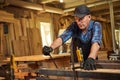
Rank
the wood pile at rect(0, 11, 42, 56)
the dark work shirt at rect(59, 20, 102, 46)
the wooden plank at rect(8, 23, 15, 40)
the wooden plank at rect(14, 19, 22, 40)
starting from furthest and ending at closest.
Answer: the wooden plank at rect(14, 19, 22, 40)
the wooden plank at rect(8, 23, 15, 40)
the wood pile at rect(0, 11, 42, 56)
the dark work shirt at rect(59, 20, 102, 46)

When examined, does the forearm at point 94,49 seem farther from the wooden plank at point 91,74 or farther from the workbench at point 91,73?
the wooden plank at point 91,74

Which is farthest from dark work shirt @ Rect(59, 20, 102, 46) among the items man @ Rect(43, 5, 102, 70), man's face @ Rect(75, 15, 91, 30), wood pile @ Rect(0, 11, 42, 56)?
wood pile @ Rect(0, 11, 42, 56)

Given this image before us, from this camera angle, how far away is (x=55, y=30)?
7.84m

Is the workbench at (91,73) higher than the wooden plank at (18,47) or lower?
lower

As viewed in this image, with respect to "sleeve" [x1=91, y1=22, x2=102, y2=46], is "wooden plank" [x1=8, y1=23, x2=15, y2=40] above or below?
above

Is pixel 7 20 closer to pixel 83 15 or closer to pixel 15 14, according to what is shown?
pixel 15 14

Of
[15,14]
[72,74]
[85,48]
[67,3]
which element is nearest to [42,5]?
[15,14]

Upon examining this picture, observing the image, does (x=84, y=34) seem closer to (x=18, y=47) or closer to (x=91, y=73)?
(x=91, y=73)

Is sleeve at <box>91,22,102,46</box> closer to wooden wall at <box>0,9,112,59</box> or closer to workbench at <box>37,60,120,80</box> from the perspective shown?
workbench at <box>37,60,120,80</box>

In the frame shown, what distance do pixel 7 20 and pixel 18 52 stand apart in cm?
105

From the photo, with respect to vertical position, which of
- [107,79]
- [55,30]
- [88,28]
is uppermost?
[55,30]

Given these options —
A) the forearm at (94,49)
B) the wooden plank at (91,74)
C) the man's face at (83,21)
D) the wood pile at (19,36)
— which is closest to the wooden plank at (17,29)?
the wood pile at (19,36)

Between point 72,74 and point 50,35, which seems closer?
point 72,74

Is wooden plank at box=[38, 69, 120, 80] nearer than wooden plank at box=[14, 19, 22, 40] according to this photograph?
Yes
